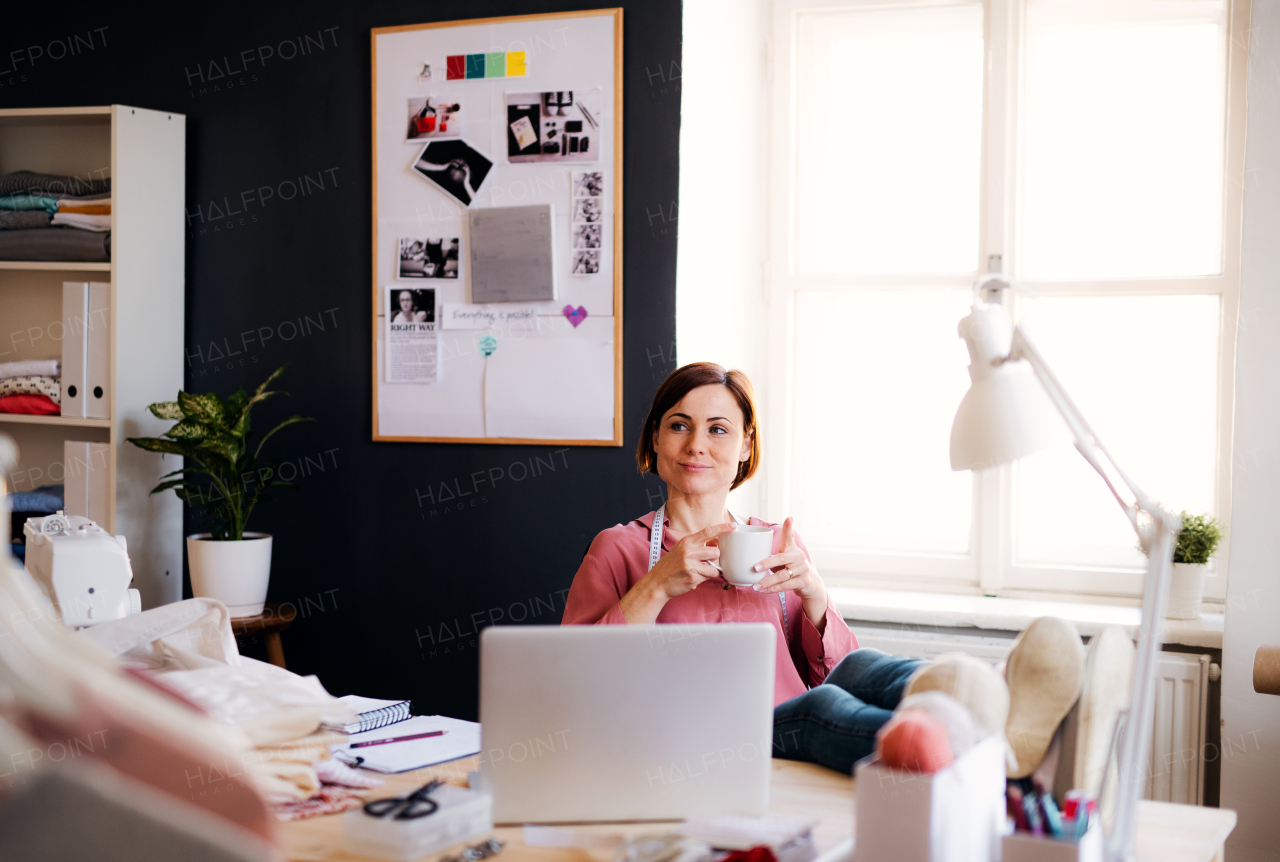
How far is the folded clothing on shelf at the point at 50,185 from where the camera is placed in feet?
10.5

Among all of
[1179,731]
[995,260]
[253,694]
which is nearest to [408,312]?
[995,260]

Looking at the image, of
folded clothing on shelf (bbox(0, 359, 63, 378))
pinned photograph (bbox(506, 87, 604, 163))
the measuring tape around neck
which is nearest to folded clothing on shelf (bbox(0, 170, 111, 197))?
folded clothing on shelf (bbox(0, 359, 63, 378))

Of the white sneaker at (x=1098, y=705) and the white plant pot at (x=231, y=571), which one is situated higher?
the white sneaker at (x=1098, y=705)

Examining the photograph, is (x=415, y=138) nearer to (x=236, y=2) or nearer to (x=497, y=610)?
(x=236, y=2)

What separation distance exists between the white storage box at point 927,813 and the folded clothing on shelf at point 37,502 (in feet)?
9.36

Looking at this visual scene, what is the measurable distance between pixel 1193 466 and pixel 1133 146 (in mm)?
884

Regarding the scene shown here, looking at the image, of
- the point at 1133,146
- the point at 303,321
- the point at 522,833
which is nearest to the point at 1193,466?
the point at 1133,146

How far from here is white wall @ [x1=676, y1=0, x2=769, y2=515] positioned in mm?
2836

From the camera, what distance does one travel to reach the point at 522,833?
4.11ft

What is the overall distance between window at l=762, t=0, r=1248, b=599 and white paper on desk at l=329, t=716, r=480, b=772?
169 cm

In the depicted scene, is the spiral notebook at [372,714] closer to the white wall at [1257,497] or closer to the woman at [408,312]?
the woman at [408,312]

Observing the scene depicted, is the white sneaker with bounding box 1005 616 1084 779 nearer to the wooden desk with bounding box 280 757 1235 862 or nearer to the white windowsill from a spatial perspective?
A: the wooden desk with bounding box 280 757 1235 862

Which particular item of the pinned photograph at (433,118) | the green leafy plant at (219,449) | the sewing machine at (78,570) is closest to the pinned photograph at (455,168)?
the pinned photograph at (433,118)

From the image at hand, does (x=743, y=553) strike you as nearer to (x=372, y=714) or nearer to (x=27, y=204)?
(x=372, y=714)
